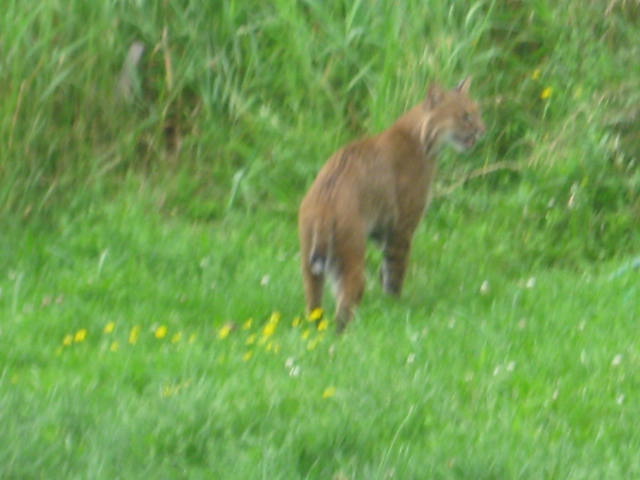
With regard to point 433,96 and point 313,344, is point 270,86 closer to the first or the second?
point 433,96

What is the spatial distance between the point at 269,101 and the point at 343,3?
0.87 m

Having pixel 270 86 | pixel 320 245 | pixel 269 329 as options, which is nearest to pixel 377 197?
pixel 320 245

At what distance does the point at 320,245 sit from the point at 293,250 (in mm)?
1470

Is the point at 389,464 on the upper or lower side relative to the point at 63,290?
upper

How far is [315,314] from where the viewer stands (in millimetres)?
7891

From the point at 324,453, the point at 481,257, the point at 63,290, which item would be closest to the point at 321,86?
the point at 481,257

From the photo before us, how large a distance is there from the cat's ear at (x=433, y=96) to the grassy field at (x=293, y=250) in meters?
0.94

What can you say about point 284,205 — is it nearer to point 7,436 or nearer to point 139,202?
point 139,202

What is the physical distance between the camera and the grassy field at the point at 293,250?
578 cm

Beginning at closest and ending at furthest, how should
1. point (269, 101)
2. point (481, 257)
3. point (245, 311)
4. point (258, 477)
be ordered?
point (258, 477)
point (245, 311)
point (481, 257)
point (269, 101)

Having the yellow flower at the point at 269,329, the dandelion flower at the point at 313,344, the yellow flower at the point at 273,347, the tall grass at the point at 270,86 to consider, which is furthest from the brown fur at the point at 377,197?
the tall grass at the point at 270,86

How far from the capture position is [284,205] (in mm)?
9836

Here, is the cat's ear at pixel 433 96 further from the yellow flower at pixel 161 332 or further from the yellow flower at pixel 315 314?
the yellow flower at pixel 161 332

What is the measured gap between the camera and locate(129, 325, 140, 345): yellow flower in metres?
7.57
